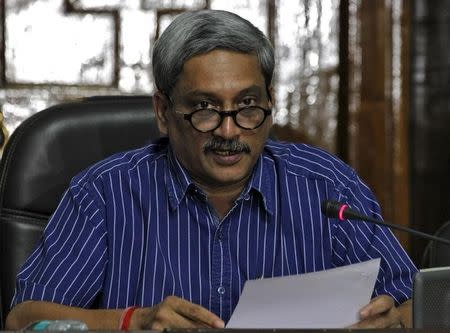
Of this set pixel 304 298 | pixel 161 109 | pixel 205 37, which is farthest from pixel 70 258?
pixel 304 298

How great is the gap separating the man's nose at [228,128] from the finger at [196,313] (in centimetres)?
37

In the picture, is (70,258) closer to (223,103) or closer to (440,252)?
(223,103)

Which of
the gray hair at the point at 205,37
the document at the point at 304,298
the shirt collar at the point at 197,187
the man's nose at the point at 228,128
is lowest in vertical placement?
the document at the point at 304,298

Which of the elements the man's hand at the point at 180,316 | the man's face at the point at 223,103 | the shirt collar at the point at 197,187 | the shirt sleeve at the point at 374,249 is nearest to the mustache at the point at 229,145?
the man's face at the point at 223,103

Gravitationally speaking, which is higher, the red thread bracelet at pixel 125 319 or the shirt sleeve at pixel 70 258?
the shirt sleeve at pixel 70 258

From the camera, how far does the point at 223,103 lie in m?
2.23

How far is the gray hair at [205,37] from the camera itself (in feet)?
7.33

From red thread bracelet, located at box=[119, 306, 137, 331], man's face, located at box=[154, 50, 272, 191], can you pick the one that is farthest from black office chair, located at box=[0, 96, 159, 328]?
red thread bracelet, located at box=[119, 306, 137, 331]

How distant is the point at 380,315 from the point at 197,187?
0.49 metres

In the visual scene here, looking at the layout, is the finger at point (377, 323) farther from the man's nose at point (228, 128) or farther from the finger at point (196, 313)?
the man's nose at point (228, 128)

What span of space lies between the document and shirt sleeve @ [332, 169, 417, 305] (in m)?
0.39

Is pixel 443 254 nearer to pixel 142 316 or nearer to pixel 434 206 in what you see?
pixel 142 316

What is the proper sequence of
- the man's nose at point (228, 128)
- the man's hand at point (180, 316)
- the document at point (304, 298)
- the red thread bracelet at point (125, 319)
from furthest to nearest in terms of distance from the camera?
the man's nose at point (228, 128) → the red thread bracelet at point (125, 319) → the man's hand at point (180, 316) → the document at point (304, 298)

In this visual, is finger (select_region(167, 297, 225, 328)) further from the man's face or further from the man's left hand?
the man's face
